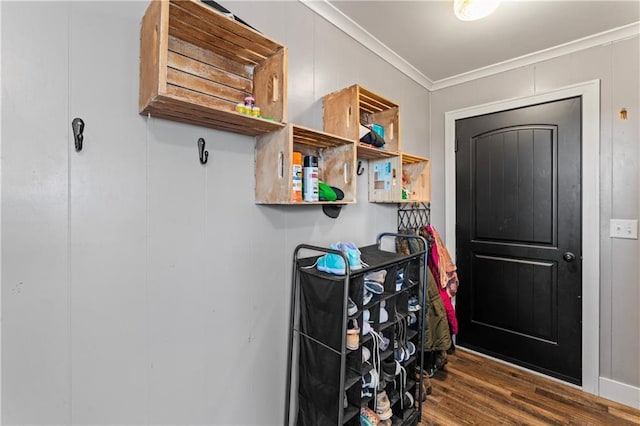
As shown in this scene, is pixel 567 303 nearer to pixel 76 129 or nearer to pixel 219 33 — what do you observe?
pixel 219 33

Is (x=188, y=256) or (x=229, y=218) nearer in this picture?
(x=188, y=256)

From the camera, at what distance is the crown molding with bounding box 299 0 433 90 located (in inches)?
63.7

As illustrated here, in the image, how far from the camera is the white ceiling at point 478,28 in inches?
65.8

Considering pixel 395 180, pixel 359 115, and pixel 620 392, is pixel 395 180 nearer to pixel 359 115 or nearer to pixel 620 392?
pixel 359 115

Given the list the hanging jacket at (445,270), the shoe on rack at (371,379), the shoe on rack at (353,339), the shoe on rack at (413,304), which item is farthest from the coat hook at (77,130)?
the hanging jacket at (445,270)

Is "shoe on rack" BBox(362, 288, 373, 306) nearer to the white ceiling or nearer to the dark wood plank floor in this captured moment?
the dark wood plank floor

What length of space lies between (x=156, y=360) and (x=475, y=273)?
2.44m

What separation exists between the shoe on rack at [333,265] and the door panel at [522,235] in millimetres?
1786

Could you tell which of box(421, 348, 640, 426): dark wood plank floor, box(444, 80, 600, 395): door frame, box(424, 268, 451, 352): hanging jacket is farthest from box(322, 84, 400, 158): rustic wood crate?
box(421, 348, 640, 426): dark wood plank floor

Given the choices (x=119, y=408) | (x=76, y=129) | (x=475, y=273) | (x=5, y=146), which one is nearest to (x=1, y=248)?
(x=5, y=146)

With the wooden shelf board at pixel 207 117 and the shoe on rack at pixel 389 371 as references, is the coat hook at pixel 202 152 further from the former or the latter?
the shoe on rack at pixel 389 371

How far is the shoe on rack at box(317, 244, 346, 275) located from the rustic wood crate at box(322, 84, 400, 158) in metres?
0.61

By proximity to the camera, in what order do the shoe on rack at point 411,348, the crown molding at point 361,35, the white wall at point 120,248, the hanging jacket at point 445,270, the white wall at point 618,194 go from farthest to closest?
1. the hanging jacket at point 445,270
2. the white wall at point 618,194
3. the shoe on rack at point 411,348
4. the crown molding at point 361,35
5. the white wall at point 120,248

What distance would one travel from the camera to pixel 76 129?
88cm
